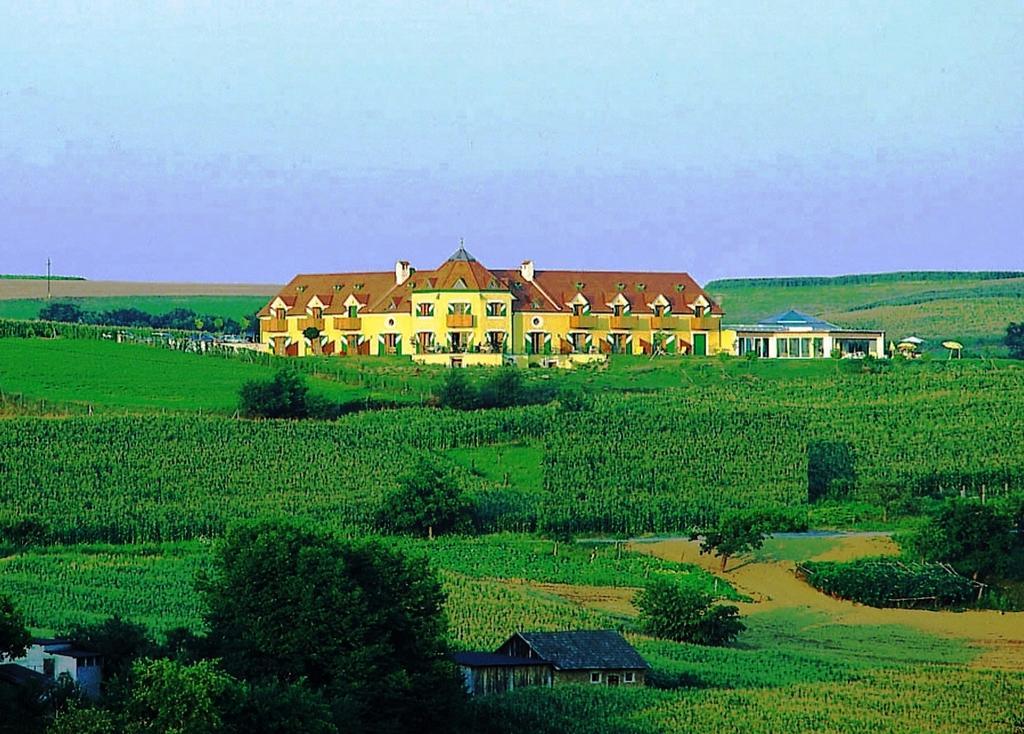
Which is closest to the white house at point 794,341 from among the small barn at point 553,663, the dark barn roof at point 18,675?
the small barn at point 553,663

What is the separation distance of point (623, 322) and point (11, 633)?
6521cm

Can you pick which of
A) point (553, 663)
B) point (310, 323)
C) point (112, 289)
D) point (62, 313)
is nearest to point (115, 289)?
point (112, 289)

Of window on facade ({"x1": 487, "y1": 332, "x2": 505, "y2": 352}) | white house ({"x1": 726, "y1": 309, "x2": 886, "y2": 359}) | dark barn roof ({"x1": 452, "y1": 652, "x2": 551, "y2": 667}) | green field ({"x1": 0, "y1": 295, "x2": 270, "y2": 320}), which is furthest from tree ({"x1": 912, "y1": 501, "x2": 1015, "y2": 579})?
green field ({"x1": 0, "y1": 295, "x2": 270, "y2": 320})

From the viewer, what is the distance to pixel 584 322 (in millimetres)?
106938

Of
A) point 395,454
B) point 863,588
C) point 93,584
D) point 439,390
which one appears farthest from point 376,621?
point 439,390

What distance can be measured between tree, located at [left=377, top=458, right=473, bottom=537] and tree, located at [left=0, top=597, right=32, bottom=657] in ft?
108

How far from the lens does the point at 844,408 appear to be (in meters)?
95.0

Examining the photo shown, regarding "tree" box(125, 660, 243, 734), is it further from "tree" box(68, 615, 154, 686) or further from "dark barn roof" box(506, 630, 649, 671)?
"dark barn roof" box(506, 630, 649, 671)

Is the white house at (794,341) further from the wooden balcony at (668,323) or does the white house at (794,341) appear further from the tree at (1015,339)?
the tree at (1015,339)

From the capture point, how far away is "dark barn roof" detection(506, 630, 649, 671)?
181 ft

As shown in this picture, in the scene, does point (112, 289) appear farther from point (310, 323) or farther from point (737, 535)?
point (737, 535)

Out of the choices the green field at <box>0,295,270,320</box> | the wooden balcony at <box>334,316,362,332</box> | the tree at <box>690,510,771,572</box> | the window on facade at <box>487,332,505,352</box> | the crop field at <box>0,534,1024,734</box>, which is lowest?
the crop field at <box>0,534,1024,734</box>

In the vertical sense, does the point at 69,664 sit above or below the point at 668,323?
below

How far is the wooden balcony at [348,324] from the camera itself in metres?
106
